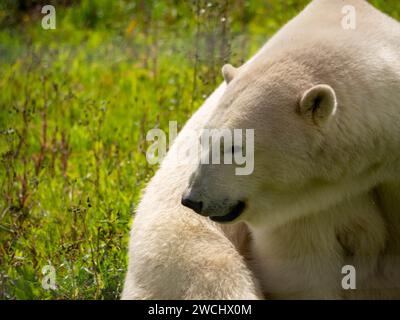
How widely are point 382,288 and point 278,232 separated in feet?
1.62

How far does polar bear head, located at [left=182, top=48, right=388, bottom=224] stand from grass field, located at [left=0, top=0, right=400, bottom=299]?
1117mm

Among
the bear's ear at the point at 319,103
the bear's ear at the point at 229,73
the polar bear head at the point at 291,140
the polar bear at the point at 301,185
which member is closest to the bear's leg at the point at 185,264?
the polar bear at the point at 301,185

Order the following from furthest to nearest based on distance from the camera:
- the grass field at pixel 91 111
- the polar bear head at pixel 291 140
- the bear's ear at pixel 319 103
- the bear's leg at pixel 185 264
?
the grass field at pixel 91 111 < the bear's leg at pixel 185 264 < the polar bear head at pixel 291 140 < the bear's ear at pixel 319 103

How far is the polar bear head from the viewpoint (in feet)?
10.8

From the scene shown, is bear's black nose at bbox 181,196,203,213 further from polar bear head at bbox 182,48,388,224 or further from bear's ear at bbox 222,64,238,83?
bear's ear at bbox 222,64,238,83

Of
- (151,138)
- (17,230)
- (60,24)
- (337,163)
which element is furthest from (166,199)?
(60,24)

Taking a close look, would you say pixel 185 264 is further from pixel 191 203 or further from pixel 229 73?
pixel 229 73

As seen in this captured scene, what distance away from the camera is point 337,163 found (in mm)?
3344

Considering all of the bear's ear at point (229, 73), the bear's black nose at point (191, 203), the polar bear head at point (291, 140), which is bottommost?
the bear's black nose at point (191, 203)

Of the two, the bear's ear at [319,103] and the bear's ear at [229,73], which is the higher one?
the bear's ear at [229,73]

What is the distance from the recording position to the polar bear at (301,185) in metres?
3.30

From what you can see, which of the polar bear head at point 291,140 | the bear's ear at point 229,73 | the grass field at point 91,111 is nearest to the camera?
the polar bear head at point 291,140

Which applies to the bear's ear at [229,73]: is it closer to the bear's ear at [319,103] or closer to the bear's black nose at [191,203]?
the bear's ear at [319,103]

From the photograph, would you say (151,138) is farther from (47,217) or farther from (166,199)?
(166,199)
